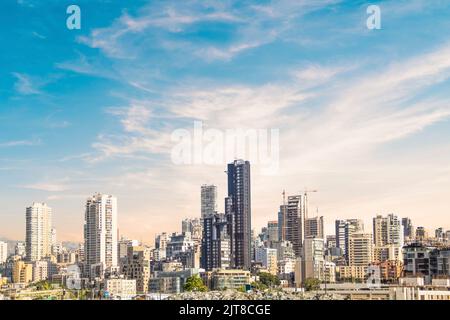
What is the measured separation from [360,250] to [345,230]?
2103 millimetres

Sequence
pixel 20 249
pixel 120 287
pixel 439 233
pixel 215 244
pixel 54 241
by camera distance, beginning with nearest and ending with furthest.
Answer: pixel 120 287, pixel 439 233, pixel 54 241, pixel 20 249, pixel 215 244

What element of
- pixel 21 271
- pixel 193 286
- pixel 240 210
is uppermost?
pixel 240 210

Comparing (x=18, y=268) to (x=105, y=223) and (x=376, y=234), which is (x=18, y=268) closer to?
(x=105, y=223)

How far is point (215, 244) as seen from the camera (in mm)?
11656

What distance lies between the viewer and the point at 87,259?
372 inches

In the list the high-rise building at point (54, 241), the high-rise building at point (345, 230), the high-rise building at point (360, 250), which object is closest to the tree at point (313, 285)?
the high-rise building at point (345, 230)

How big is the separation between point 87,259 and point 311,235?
3.44 meters

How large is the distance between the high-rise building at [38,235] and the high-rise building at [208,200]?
157 cm

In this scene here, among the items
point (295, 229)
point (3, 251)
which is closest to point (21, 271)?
point (3, 251)

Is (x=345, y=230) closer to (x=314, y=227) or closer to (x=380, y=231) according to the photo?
(x=314, y=227)

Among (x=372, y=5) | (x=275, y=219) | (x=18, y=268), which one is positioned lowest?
(x=18, y=268)

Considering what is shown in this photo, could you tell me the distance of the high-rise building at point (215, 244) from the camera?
947 centimetres
